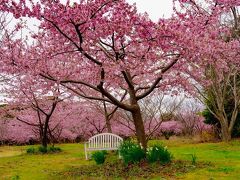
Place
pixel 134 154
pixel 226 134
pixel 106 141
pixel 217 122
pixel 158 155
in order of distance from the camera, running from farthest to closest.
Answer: pixel 217 122 → pixel 226 134 → pixel 106 141 → pixel 134 154 → pixel 158 155

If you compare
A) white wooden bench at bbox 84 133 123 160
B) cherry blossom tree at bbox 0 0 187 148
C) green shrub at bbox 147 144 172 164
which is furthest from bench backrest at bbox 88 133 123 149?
green shrub at bbox 147 144 172 164

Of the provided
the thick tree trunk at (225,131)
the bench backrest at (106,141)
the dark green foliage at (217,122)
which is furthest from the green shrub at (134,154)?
the dark green foliage at (217,122)

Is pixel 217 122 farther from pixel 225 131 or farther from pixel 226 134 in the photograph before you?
Answer: pixel 226 134

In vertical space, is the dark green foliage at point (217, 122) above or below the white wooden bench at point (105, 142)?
above

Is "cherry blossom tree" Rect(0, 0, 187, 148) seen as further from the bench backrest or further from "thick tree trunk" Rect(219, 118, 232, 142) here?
"thick tree trunk" Rect(219, 118, 232, 142)

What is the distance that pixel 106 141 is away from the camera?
547 inches

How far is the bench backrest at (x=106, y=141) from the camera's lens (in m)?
13.6

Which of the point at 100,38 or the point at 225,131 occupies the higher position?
the point at 100,38

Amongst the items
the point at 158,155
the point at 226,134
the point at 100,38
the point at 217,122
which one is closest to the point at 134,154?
the point at 158,155

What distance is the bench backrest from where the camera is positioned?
13.6 metres

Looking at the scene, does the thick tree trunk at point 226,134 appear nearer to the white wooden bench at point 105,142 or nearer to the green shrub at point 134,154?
the white wooden bench at point 105,142

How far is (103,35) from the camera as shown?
878 centimetres

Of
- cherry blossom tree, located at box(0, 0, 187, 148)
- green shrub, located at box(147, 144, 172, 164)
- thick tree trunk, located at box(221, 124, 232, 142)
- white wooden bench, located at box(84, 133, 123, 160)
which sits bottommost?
green shrub, located at box(147, 144, 172, 164)

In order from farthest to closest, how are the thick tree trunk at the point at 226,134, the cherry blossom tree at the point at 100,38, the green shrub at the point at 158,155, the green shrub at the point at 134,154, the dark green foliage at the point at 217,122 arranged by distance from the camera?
1. the dark green foliage at the point at 217,122
2. the thick tree trunk at the point at 226,134
3. the green shrub at the point at 134,154
4. the green shrub at the point at 158,155
5. the cherry blossom tree at the point at 100,38
